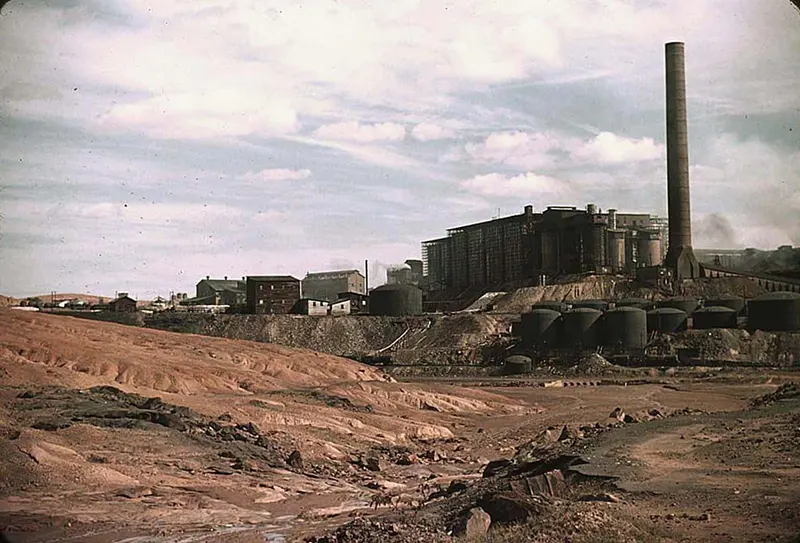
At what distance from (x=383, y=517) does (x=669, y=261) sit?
5807cm

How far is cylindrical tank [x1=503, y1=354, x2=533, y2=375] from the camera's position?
51.6 m

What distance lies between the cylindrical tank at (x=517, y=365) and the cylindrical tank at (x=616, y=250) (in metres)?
26.6

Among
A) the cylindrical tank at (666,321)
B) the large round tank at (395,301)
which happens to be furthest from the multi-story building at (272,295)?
the cylindrical tank at (666,321)

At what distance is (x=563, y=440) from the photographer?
23.5 metres

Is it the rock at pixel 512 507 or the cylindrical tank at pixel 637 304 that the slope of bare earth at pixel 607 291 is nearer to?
the cylindrical tank at pixel 637 304

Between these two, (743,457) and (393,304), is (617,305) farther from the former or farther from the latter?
(743,457)

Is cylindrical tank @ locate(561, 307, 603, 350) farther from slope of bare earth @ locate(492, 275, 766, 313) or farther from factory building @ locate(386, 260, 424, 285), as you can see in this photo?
factory building @ locate(386, 260, 424, 285)

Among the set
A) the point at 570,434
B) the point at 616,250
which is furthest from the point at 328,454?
the point at 616,250

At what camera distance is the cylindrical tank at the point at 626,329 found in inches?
2126

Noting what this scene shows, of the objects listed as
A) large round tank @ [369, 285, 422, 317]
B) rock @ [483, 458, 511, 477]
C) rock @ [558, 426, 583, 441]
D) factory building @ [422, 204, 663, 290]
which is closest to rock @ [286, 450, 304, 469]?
rock @ [483, 458, 511, 477]

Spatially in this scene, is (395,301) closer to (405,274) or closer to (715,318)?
(715,318)

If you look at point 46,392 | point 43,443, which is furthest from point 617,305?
point 43,443

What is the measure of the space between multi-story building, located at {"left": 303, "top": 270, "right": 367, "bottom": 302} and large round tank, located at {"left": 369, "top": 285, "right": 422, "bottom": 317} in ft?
159

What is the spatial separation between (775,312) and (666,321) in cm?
A: 612
